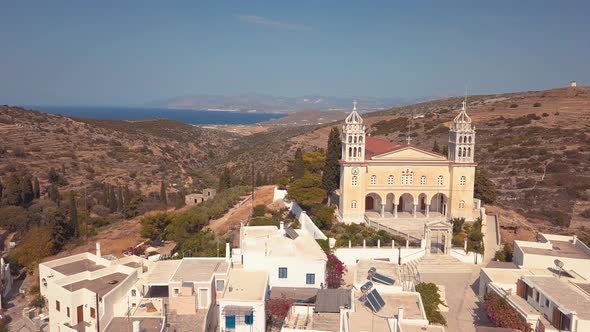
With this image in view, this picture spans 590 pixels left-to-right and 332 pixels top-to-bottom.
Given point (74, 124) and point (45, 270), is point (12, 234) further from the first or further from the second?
point (74, 124)

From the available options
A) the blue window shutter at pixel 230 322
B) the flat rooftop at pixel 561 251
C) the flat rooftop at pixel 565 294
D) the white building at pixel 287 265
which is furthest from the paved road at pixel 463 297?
the blue window shutter at pixel 230 322

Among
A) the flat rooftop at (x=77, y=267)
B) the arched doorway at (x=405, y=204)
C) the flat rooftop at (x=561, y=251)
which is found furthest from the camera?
the arched doorway at (x=405, y=204)

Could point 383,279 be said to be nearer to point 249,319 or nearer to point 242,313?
point 249,319

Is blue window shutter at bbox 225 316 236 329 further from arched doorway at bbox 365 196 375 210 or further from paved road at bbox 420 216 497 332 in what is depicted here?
arched doorway at bbox 365 196 375 210

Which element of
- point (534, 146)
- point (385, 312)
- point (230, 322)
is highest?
point (534, 146)

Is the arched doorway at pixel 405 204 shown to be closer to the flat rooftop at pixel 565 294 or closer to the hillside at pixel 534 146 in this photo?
the hillside at pixel 534 146

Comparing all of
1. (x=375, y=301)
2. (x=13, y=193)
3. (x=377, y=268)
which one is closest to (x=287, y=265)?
(x=377, y=268)

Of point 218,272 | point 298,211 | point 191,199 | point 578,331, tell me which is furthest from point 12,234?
point 578,331
